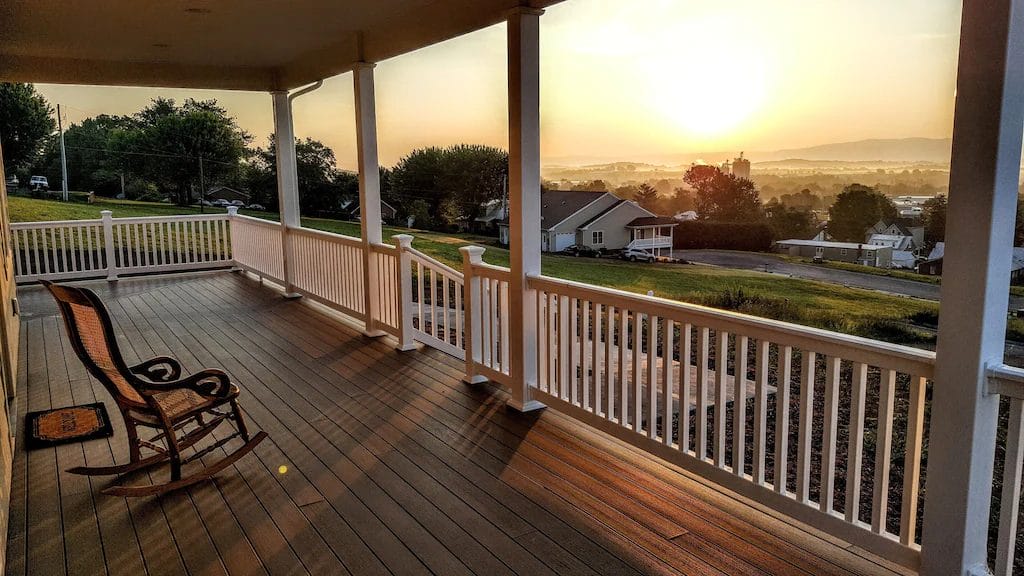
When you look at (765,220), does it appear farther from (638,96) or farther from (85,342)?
(85,342)

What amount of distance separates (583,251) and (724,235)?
113 centimetres

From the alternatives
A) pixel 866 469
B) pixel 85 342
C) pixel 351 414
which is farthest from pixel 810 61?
pixel 85 342

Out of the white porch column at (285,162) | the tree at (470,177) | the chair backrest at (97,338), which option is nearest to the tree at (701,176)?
the tree at (470,177)

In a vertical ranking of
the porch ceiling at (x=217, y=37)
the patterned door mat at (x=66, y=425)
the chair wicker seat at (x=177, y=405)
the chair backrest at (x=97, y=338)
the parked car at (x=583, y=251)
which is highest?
the porch ceiling at (x=217, y=37)

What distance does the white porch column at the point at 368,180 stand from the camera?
645 cm

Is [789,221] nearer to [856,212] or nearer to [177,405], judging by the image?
[856,212]

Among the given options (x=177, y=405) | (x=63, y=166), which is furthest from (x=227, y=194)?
(x=177, y=405)

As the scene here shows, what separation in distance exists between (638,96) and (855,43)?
225 cm

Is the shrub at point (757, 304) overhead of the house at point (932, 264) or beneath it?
beneath

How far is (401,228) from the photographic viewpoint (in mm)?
9406

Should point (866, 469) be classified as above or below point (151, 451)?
below

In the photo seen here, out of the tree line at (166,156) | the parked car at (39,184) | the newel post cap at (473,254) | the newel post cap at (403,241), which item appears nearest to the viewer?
the newel post cap at (473,254)

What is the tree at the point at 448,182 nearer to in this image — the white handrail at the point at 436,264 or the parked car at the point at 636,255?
the white handrail at the point at 436,264

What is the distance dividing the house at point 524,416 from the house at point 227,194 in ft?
26.1
